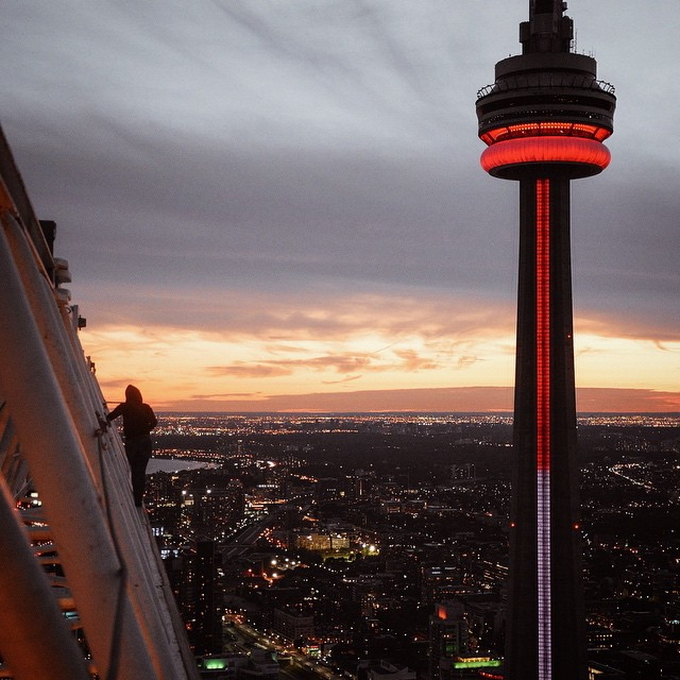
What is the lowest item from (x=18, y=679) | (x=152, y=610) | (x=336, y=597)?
Answer: (x=336, y=597)

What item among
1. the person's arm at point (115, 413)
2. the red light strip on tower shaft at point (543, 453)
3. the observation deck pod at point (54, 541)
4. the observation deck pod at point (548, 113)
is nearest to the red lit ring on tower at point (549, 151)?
the observation deck pod at point (548, 113)

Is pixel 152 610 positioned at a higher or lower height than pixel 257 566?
higher

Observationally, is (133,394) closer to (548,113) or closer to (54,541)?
(54,541)

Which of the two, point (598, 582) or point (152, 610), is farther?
point (598, 582)

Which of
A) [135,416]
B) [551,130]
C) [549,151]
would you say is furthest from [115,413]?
[551,130]

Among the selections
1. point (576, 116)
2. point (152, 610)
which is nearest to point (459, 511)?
point (576, 116)

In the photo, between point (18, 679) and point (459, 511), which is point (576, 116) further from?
point (459, 511)

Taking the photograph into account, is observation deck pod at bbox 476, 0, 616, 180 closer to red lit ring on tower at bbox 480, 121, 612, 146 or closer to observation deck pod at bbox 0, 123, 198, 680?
red lit ring on tower at bbox 480, 121, 612, 146

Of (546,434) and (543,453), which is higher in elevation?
(546,434)
